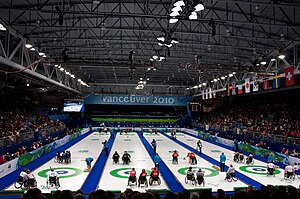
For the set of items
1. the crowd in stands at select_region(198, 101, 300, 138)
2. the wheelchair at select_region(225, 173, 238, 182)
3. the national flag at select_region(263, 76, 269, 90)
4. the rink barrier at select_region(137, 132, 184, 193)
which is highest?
the national flag at select_region(263, 76, 269, 90)

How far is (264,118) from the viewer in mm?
36031

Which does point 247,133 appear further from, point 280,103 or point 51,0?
point 51,0

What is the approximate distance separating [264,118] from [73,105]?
1172 inches

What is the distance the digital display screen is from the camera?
1723 inches

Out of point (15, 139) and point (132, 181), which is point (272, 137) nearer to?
point (132, 181)

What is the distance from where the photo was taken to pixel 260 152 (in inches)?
903

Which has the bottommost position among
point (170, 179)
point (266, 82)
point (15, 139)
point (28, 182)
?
point (170, 179)

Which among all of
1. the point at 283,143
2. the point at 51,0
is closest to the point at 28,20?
the point at 51,0

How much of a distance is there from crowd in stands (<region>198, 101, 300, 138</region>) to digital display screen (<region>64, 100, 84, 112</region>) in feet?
73.9

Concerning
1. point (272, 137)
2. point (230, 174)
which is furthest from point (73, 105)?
point (230, 174)

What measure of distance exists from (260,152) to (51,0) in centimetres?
2024

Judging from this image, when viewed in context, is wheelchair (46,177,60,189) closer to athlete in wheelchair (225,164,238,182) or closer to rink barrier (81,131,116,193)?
rink barrier (81,131,116,193)

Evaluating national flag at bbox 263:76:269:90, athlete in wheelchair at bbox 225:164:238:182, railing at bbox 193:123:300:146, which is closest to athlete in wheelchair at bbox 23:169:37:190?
athlete in wheelchair at bbox 225:164:238:182

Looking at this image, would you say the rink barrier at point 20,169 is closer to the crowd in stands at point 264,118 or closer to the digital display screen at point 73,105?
Result: the digital display screen at point 73,105
